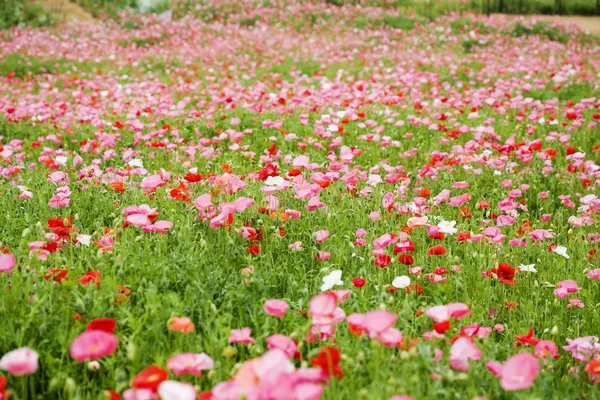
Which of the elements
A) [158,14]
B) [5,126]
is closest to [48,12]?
[158,14]

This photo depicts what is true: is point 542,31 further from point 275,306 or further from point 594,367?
point 275,306

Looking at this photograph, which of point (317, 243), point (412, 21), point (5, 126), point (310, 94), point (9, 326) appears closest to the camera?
point (9, 326)

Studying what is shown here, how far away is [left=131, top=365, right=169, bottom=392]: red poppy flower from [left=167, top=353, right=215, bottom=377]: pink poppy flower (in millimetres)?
116

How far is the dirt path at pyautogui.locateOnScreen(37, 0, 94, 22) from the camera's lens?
18.7m

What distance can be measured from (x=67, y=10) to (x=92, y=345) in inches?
837

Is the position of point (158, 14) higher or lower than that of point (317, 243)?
higher

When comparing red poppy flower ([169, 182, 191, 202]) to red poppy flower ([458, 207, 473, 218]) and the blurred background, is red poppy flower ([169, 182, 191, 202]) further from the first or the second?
the blurred background

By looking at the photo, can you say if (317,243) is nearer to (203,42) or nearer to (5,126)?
(5,126)

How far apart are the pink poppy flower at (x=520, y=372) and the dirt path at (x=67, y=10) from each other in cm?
1916

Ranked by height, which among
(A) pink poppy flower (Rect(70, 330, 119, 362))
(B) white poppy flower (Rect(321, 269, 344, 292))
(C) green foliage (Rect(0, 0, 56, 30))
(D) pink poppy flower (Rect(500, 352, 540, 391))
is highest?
(C) green foliage (Rect(0, 0, 56, 30))

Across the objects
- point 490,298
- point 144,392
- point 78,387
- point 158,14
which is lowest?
point 490,298

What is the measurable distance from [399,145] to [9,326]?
Answer: 12.7 ft

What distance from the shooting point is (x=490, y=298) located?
8.46 ft

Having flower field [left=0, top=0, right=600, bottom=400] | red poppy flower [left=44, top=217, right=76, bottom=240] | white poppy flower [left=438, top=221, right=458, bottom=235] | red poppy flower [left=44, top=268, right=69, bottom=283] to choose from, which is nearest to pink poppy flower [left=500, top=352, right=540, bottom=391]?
flower field [left=0, top=0, right=600, bottom=400]
